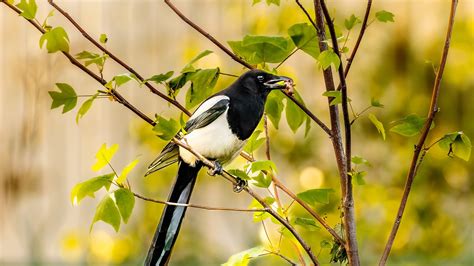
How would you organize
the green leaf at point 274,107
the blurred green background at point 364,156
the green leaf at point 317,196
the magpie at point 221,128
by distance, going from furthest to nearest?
the blurred green background at point 364,156
the magpie at point 221,128
the green leaf at point 274,107
the green leaf at point 317,196

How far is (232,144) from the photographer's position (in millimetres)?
1226

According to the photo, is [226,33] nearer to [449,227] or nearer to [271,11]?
[271,11]

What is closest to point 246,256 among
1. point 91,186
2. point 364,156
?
point 91,186

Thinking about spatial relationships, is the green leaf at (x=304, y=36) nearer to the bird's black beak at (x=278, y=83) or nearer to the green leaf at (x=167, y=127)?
the bird's black beak at (x=278, y=83)

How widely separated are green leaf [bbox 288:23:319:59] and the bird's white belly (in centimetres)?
29

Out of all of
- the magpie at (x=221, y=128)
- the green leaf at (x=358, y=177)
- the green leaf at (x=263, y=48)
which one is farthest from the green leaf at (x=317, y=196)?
the magpie at (x=221, y=128)

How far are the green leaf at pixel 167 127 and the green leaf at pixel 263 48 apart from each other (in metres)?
0.13

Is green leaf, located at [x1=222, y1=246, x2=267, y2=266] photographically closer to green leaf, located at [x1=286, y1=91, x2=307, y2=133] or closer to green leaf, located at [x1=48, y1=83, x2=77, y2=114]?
green leaf, located at [x1=286, y1=91, x2=307, y2=133]

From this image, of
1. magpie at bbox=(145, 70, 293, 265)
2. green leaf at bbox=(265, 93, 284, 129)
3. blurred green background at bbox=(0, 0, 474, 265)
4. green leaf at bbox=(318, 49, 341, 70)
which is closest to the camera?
green leaf at bbox=(318, 49, 341, 70)

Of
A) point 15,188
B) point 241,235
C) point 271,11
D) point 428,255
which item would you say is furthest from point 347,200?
point 241,235

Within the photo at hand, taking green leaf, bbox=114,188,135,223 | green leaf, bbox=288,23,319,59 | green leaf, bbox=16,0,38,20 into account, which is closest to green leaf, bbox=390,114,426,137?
green leaf, bbox=288,23,319,59

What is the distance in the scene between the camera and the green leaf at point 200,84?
3.02ft

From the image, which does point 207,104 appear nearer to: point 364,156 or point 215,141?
point 215,141

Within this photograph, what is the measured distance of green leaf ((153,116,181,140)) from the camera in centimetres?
84
